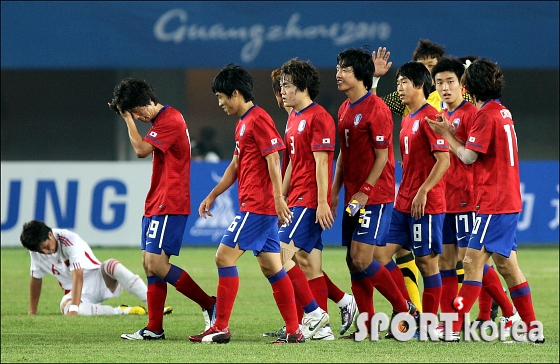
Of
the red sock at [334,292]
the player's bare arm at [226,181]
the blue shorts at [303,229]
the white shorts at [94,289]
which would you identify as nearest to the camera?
the blue shorts at [303,229]

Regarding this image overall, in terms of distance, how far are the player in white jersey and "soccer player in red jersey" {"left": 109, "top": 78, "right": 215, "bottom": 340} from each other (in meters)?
1.77

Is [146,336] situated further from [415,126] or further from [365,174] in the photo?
[415,126]

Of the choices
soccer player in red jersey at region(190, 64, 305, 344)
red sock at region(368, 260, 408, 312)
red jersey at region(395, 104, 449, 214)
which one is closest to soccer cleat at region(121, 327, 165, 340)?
soccer player in red jersey at region(190, 64, 305, 344)

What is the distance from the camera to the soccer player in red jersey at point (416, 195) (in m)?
6.96

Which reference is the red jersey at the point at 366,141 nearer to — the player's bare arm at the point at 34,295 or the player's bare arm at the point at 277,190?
Answer: the player's bare arm at the point at 277,190

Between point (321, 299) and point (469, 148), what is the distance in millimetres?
1519

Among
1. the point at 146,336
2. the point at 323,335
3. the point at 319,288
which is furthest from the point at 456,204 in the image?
the point at 146,336

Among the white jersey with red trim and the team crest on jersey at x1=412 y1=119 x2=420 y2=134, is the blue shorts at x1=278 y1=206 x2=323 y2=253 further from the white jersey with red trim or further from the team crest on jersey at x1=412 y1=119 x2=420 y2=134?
the white jersey with red trim

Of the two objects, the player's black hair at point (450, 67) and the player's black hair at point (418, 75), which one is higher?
the player's black hair at point (450, 67)

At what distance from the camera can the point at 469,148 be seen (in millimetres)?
6383

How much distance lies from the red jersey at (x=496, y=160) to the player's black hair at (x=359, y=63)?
84 centimetres

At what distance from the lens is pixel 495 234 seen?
632cm

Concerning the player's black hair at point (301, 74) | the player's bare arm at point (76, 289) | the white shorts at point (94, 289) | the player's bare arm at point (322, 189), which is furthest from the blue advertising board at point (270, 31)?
the player's bare arm at point (322, 189)

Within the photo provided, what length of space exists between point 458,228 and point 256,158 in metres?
1.85
